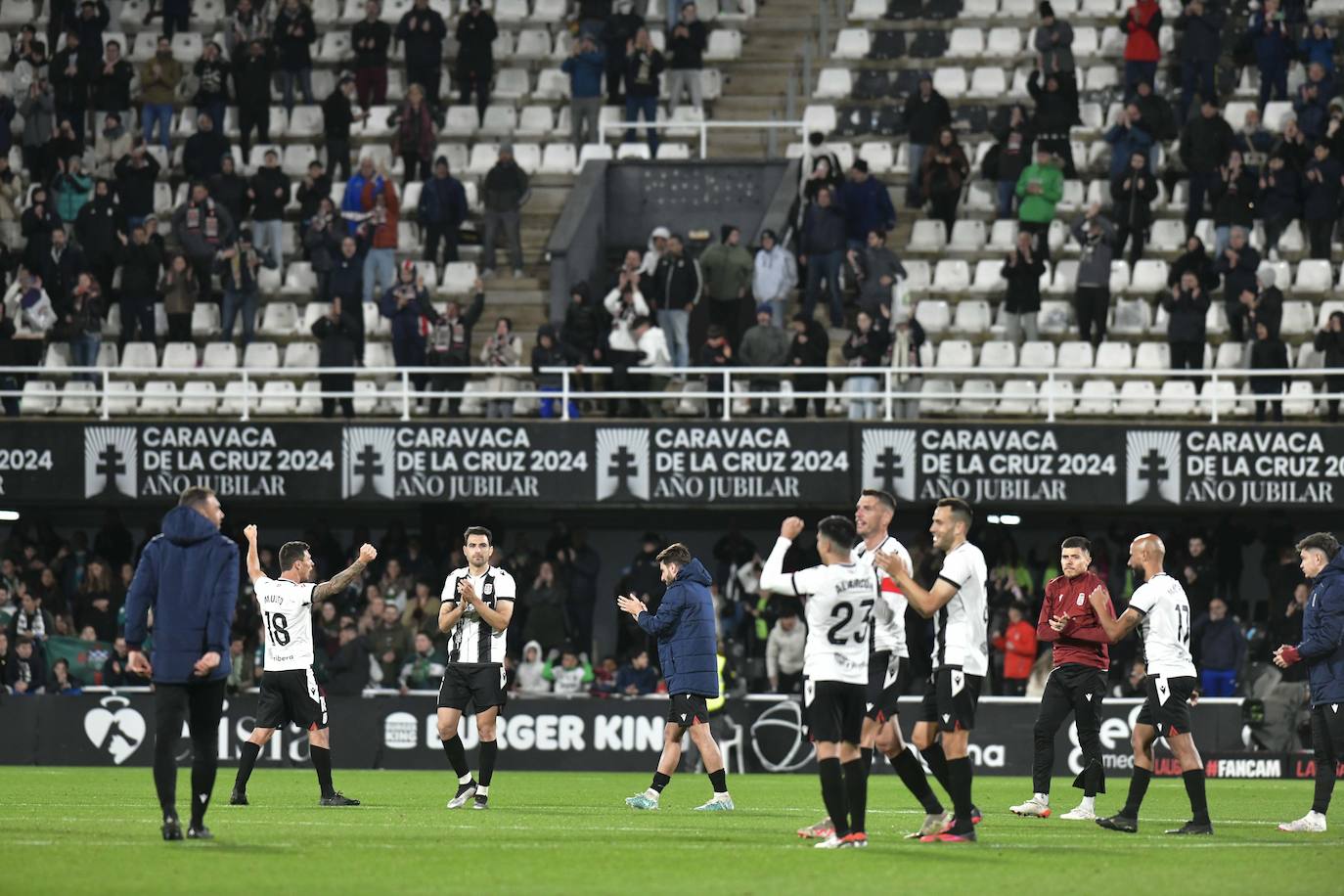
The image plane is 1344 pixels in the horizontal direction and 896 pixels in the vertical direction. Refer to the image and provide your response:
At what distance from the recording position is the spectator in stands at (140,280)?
102ft

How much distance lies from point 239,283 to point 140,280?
4.67 ft

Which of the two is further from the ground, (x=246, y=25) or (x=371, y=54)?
(x=246, y=25)

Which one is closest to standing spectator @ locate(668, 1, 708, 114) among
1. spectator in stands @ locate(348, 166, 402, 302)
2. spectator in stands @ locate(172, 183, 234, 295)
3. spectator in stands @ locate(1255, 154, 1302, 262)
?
spectator in stands @ locate(348, 166, 402, 302)

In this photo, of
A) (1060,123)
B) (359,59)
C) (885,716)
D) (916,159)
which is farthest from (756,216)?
(885,716)

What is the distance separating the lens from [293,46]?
34812 millimetres

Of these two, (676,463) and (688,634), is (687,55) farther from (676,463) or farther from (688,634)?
(688,634)

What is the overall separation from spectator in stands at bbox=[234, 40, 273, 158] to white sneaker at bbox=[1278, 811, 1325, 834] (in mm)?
23729

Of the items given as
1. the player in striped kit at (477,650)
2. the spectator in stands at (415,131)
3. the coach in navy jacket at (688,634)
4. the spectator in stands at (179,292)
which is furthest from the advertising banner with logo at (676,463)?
the player in striped kit at (477,650)

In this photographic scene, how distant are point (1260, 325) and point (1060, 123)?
5.36 m

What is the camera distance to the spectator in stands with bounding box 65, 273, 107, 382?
30.4m

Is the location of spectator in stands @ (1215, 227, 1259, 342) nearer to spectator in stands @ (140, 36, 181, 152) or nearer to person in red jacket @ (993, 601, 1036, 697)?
person in red jacket @ (993, 601, 1036, 697)


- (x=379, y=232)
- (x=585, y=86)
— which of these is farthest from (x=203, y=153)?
(x=585, y=86)

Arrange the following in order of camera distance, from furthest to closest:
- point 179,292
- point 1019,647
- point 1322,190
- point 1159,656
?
point 179,292, point 1322,190, point 1019,647, point 1159,656

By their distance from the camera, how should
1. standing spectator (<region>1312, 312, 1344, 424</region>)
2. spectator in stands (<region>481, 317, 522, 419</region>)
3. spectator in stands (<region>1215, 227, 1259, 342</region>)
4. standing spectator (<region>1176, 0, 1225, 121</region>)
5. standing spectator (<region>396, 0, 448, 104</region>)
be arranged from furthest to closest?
standing spectator (<region>396, 0, 448, 104</region>) < standing spectator (<region>1176, 0, 1225, 121</region>) < spectator in stands (<region>1215, 227, 1259, 342</region>) < spectator in stands (<region>481, 317, 522, 419</region>) < standing spectator (<region>1312, 312, 1344, 424</region>)
